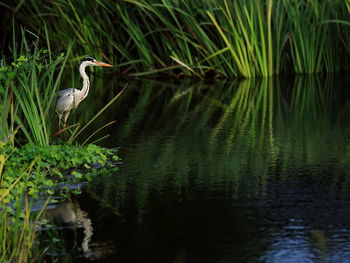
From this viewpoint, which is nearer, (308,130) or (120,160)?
(120,160)

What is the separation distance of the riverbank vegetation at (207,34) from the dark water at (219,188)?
2147 millimetres

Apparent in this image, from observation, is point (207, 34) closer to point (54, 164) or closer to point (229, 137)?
A: point (229, 137)

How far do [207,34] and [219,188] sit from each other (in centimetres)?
826

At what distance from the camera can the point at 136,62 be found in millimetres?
15930

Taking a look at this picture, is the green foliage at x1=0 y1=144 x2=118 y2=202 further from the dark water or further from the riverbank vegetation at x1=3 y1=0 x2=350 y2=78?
the riverbank vegetation at x1=3 y1=0 x2=350 y2=78

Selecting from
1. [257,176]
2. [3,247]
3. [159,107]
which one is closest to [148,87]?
[159,107]

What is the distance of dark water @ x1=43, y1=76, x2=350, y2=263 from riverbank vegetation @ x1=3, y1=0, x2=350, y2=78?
2147 millimetres

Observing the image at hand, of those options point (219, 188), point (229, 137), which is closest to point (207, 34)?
point (229, 137)

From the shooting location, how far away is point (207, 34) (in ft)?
50.5

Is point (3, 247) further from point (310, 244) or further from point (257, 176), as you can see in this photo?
point (257, 176)

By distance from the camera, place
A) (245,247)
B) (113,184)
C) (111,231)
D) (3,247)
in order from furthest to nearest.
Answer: (113,184) < (111,231) < (245,247) < (3,247)

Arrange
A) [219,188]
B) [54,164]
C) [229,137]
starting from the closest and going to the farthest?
[219,188] → [54,164] → [229,137]

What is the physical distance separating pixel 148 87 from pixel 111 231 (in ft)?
28.4

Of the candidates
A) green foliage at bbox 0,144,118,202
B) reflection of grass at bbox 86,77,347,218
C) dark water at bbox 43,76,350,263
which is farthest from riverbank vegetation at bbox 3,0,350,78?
green foliage at bbox 0,144,118,202
